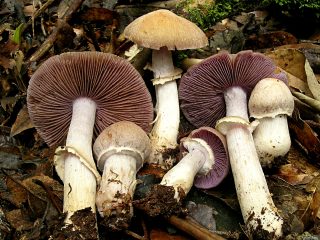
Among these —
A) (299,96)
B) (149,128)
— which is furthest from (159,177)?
(299,96)

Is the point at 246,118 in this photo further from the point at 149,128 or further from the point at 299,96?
the point at 149,128

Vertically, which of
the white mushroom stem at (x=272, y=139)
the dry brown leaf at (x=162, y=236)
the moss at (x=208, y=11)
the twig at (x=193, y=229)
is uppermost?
the moss at (x=208, y=11)

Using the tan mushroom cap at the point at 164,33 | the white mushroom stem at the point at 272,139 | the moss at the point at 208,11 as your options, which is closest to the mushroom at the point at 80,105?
the tan mushroom cap at the point at 164,33

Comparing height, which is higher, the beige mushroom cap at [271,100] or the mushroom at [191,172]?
the beige mushroom cap at [271,100]

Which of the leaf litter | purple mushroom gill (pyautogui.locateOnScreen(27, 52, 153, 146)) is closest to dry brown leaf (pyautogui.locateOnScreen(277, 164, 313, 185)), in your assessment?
the leaf litter

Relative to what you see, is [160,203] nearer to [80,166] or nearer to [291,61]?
[80,166]

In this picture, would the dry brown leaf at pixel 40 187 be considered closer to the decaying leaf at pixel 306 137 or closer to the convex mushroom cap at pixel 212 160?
the convex mushroom cap at pixel 212 160
